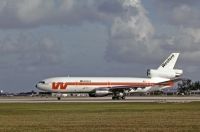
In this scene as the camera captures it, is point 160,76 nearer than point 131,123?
No

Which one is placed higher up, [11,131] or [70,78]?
[70,78]

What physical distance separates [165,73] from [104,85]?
17113 mm

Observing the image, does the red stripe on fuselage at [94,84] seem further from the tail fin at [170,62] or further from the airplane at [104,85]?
the tail fin at [170,62]

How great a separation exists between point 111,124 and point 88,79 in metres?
80.9

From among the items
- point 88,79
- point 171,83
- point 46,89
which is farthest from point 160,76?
point 46,89

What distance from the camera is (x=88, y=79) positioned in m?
118

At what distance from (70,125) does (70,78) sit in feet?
266

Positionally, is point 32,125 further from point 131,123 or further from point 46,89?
point 46,89

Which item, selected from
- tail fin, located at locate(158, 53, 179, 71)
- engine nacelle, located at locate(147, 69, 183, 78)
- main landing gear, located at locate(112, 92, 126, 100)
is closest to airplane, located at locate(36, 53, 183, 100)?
main landing gear, located at locate(112, 92, 126, 100)

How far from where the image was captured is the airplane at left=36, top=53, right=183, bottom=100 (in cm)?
11538

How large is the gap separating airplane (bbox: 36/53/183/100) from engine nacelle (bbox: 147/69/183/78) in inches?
19.3

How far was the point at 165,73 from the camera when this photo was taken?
12825 centimetres

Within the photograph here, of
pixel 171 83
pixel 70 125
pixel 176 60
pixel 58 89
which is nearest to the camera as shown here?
pixel 70 125

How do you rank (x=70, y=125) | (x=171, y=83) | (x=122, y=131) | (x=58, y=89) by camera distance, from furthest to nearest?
(x=171, y=83), (x=58, y=89), (x=70, y=125), (x=122, y=131)
